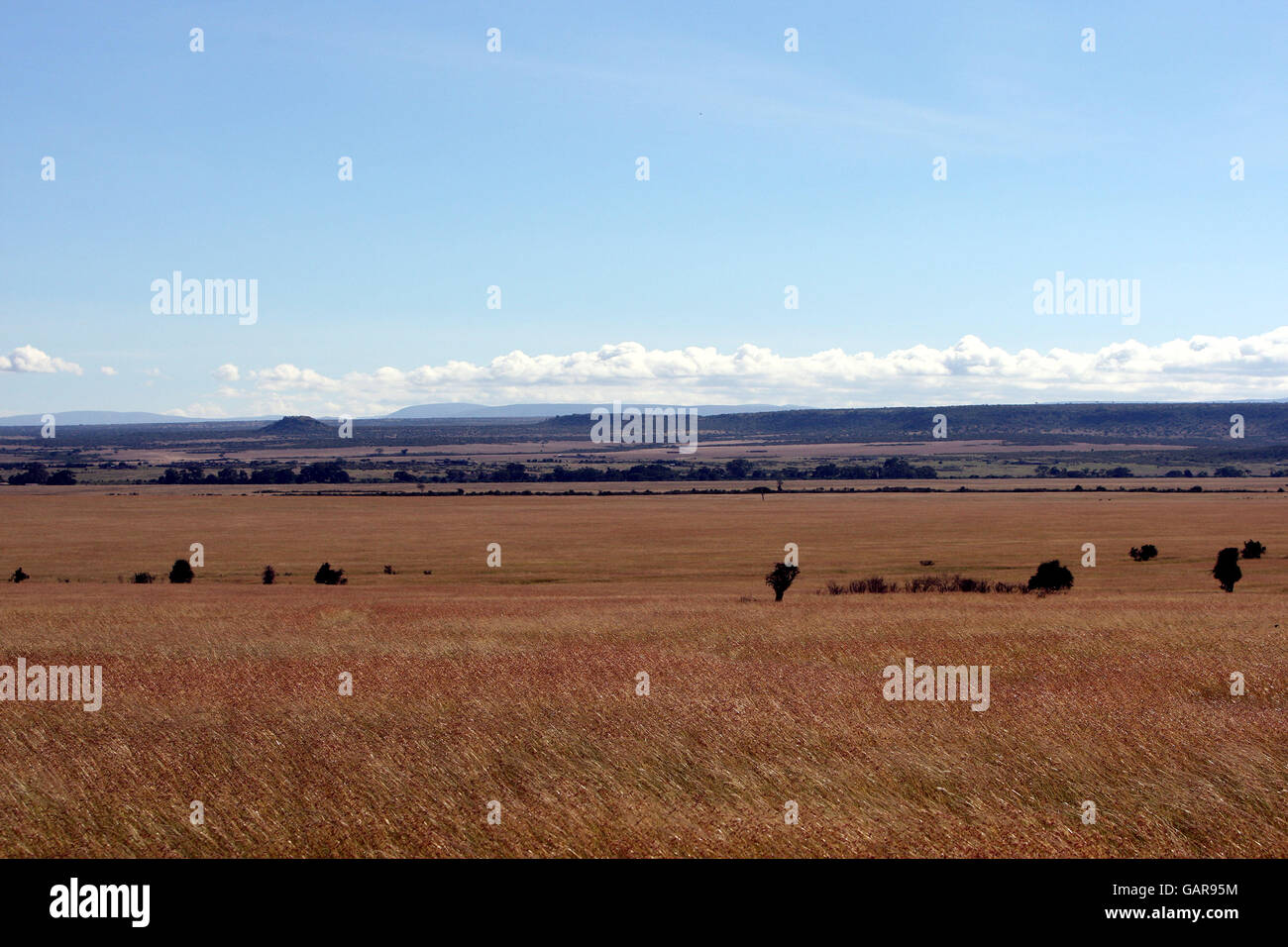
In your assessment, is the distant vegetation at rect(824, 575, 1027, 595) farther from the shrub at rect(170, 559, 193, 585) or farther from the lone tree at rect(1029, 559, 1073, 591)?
the shrub at rect(170, 559, 193, 585)

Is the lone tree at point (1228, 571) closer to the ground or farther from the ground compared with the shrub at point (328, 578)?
farther from the ground

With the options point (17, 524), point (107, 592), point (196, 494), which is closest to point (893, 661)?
point (107, 592)

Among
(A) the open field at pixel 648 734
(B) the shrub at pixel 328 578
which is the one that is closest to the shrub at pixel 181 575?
(B) the shrub at pixel 328 578

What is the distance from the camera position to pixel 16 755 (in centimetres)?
1091

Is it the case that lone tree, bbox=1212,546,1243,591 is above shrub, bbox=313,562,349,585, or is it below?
above

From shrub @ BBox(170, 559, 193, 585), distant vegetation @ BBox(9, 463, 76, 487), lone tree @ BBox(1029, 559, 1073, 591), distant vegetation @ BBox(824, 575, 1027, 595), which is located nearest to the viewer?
distant vegetation @ BBox(824, 575, 1027, 595)

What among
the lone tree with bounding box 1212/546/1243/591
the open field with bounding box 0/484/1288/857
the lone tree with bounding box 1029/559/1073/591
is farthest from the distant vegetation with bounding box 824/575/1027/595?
the open field with bounding box 0/484/1288/857

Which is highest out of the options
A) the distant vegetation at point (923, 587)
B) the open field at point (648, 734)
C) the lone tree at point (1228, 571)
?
the open field at point (648, 734)

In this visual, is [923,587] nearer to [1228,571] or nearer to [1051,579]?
[1051,579]

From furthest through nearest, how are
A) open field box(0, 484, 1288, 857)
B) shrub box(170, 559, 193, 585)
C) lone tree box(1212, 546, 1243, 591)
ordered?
shrub box(170, 559, 193, 585) → lone tree box(1212, 546, 1243, 591) → open field box(0, 484, 1288, 857)

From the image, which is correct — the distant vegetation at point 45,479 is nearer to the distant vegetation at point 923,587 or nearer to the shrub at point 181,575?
the shrub at point 181,575

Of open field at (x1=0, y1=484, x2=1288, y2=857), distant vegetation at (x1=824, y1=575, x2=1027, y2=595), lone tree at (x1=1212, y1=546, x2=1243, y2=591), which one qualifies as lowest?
distant vegetation at (x1=824, y1=575, x2=1027, y2=595)

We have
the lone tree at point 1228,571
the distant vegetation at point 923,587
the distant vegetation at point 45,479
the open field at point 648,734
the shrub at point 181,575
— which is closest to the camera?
the open field at point 648,734
